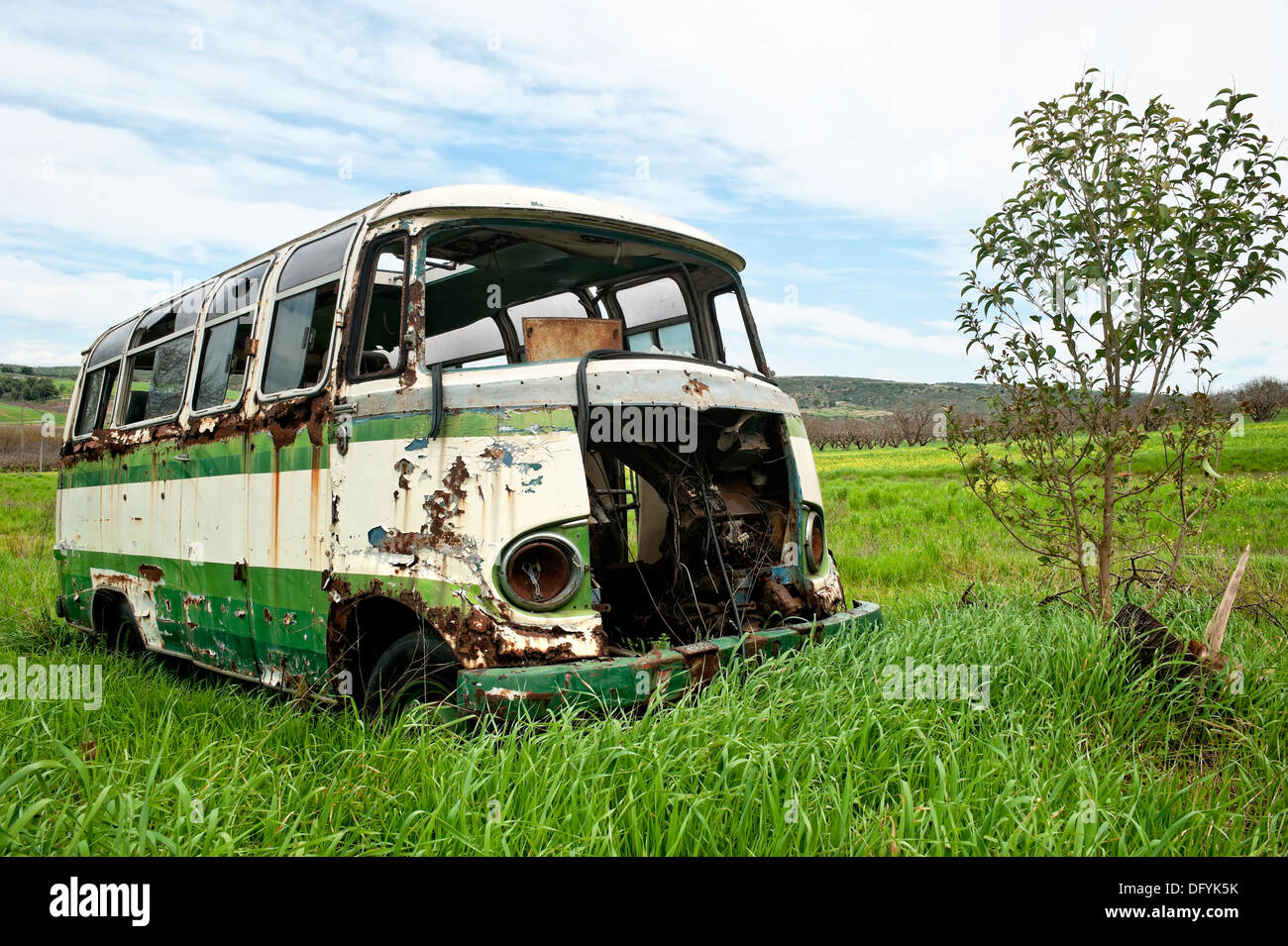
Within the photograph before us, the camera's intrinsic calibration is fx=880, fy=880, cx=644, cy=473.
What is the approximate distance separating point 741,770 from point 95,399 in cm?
600

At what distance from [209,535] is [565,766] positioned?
2.95 m

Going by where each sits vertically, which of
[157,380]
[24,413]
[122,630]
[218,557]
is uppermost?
[24,413]

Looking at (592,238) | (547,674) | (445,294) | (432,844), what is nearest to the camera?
(432,844)

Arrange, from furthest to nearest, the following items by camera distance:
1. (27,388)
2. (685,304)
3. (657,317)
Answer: (27,388)
(657,317)
(685,304)

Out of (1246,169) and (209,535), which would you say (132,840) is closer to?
(209,535)

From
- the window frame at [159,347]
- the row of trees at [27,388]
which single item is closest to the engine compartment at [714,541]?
the window frame at [159,347]

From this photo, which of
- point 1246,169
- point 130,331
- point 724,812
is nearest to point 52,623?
point 130,331

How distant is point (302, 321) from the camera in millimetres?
4344

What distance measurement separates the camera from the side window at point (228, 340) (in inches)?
187

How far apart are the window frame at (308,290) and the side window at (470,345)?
1.14m

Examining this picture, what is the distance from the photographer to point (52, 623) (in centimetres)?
732

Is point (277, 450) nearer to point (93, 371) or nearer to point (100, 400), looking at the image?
point (100, 400)

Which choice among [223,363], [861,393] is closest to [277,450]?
[223,363]

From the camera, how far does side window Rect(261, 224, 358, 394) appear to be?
4254mm
